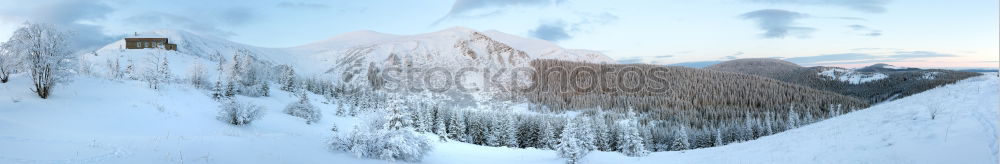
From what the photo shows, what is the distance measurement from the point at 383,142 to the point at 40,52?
23400 millimetres

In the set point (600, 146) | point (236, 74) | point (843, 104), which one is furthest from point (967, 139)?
point (843, 104)

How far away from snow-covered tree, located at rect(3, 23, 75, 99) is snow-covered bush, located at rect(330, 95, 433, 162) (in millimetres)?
A: 20355

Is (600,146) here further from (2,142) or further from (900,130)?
(2,142)

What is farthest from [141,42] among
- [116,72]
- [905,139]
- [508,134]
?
[905,139]

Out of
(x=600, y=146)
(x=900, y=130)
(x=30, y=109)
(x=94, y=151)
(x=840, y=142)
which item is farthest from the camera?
(x=600, y=146)

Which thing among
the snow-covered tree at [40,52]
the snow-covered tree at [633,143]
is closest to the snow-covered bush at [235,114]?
the snow-covered tree at [40,52]

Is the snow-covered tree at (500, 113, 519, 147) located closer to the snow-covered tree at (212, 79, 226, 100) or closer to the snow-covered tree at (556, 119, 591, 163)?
the snow-covered tree at (556, 119, 591, 163)

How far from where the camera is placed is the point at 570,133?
2686 cm

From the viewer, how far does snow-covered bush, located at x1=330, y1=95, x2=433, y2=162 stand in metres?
16.4

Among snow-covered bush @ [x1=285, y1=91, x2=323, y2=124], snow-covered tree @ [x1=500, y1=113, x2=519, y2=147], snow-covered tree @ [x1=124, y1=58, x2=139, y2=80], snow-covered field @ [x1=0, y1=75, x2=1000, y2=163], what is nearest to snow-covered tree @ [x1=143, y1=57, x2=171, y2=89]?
snow-covered tree @ [x1=124, y1=58, x2=139, y2=80]

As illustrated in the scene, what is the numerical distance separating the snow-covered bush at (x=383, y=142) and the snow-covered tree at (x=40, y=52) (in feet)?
66.8

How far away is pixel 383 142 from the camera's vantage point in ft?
55.8

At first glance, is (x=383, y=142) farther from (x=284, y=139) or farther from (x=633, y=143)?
(x=633, y=143)

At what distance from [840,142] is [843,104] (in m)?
192
